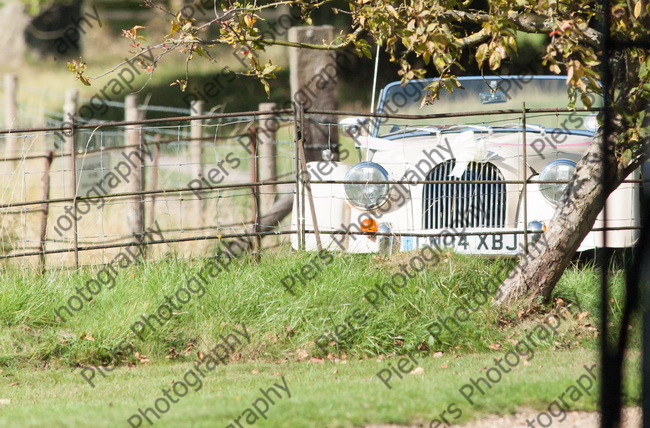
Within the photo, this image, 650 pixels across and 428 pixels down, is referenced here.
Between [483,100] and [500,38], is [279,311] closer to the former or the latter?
[500,38]

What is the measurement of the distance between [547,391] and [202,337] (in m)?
2.60

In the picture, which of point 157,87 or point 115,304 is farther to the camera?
point 157,87

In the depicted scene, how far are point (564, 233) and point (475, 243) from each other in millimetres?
879

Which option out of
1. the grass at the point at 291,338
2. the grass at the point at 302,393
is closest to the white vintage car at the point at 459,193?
the grass at the point at 291,338

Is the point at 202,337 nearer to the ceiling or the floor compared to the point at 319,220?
nearer to the floor

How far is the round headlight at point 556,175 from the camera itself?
666 centimetres

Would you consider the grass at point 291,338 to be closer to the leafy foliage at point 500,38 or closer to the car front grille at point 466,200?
the car front grille at point 466,200

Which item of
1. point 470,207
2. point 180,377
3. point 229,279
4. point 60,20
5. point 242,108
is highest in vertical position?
point 60,20

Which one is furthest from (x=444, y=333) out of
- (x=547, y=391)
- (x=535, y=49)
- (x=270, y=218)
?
(x=535, y=49)

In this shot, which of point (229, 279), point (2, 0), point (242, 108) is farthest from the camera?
point (2, 0)

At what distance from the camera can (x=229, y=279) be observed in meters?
6.44

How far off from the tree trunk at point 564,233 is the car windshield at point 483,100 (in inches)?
66.0

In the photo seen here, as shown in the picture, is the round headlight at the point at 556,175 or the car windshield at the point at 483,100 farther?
the car windshield at the point at 483,100

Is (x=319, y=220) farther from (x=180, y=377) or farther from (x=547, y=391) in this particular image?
(x=547, y=391)
